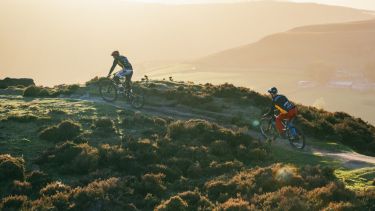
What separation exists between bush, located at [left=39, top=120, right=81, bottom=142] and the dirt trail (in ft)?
21.2

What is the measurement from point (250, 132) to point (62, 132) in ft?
35.9

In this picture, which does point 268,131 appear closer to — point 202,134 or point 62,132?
point 202,134

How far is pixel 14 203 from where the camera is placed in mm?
14266

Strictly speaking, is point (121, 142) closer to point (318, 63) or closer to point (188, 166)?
point (188, 166)

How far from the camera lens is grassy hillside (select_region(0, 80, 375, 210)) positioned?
1445cm

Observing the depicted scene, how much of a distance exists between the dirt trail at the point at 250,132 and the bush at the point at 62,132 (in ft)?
21.2

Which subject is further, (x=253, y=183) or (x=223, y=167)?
(x=223, y=167)

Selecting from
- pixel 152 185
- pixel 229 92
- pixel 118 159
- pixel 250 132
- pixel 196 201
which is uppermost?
pixel 229 92

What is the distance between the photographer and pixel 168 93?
3328 centimetres

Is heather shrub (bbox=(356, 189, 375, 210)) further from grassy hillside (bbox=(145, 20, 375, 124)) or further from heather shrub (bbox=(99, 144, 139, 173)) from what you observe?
grassy hillside (bbox=(145, 20, 375, 124))

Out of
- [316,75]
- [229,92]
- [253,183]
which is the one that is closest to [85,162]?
[253,183]

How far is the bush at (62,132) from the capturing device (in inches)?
839

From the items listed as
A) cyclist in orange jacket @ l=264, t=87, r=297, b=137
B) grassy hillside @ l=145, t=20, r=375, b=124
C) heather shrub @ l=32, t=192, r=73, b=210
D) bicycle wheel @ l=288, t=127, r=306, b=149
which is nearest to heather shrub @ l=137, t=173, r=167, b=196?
heather shrub @ l=32, t=192, r=73, b=210

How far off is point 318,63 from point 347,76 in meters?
11.8
